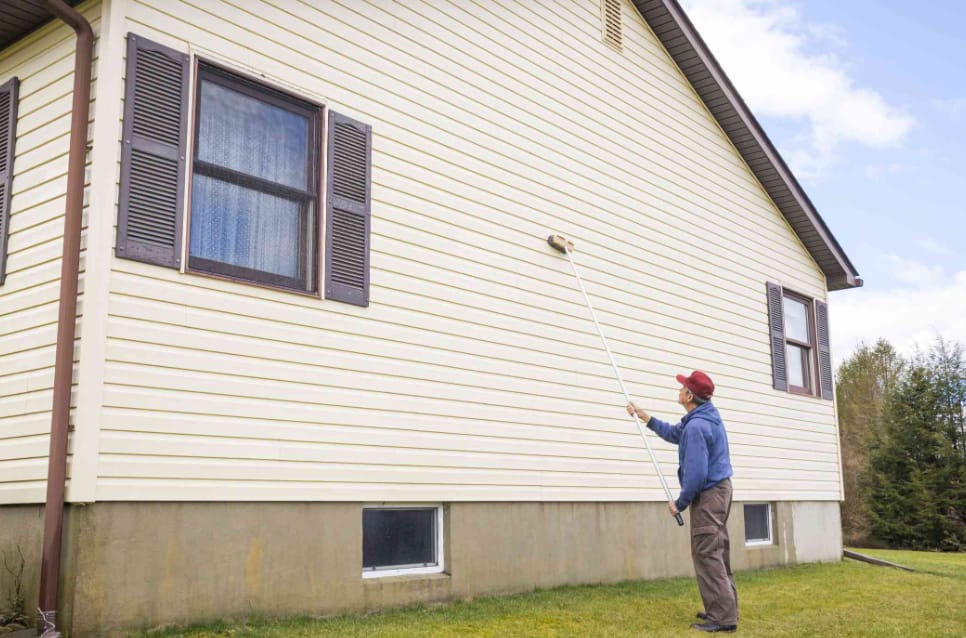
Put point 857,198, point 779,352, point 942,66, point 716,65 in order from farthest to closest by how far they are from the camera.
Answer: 1. point 857,198
2. point 942,66
3. point 779,352
4. point 716,65

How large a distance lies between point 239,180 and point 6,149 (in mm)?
1680

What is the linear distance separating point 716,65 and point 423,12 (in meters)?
4.77

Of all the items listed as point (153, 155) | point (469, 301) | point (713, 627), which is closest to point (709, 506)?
point (713, 627)

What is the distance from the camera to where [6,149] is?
700 centimetres

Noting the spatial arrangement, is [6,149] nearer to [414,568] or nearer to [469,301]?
[469,301]

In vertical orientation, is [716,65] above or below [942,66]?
below

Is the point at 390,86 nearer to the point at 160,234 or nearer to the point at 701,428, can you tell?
the point at 160,234

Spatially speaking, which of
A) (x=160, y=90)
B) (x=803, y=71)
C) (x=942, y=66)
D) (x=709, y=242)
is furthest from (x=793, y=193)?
(x=803, y=71)

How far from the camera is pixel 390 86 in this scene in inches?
314

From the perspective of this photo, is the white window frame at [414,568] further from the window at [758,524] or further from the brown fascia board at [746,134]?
the brown fascia board at [746,134]

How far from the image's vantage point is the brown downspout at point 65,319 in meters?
5.60

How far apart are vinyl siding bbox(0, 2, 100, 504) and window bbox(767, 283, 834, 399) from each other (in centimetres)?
908

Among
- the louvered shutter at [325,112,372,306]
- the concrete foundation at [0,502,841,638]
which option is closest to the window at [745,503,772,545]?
the concrete foundation at [0,502,841,638]

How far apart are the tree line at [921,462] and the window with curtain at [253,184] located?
860 inches
